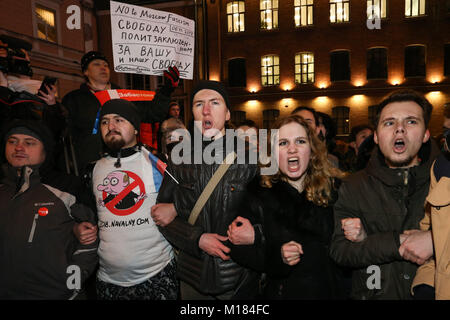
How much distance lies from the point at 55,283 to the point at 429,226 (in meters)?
2.81

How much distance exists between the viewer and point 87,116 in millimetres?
3482

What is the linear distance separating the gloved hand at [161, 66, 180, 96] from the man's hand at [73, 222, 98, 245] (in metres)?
1.73

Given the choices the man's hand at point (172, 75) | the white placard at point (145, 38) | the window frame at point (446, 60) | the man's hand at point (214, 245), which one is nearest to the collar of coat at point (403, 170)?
the man's hand at point (214, 245)

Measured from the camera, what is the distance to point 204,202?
219cm

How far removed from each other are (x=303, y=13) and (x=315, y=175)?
69.3 feet

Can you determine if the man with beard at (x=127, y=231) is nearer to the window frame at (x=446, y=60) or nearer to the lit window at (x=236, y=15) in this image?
the lit window at (x=236, y=15)

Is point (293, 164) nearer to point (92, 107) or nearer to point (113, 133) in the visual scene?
point (113, 133)

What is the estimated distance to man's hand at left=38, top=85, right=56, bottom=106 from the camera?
3084 mm

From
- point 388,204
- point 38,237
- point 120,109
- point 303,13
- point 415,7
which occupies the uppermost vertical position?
point 303,13

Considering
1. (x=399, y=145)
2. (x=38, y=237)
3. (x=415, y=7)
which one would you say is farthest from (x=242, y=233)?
(x=415, y=7)

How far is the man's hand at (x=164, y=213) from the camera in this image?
2.21 meters

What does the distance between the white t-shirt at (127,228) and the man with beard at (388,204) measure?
1.45 metres
